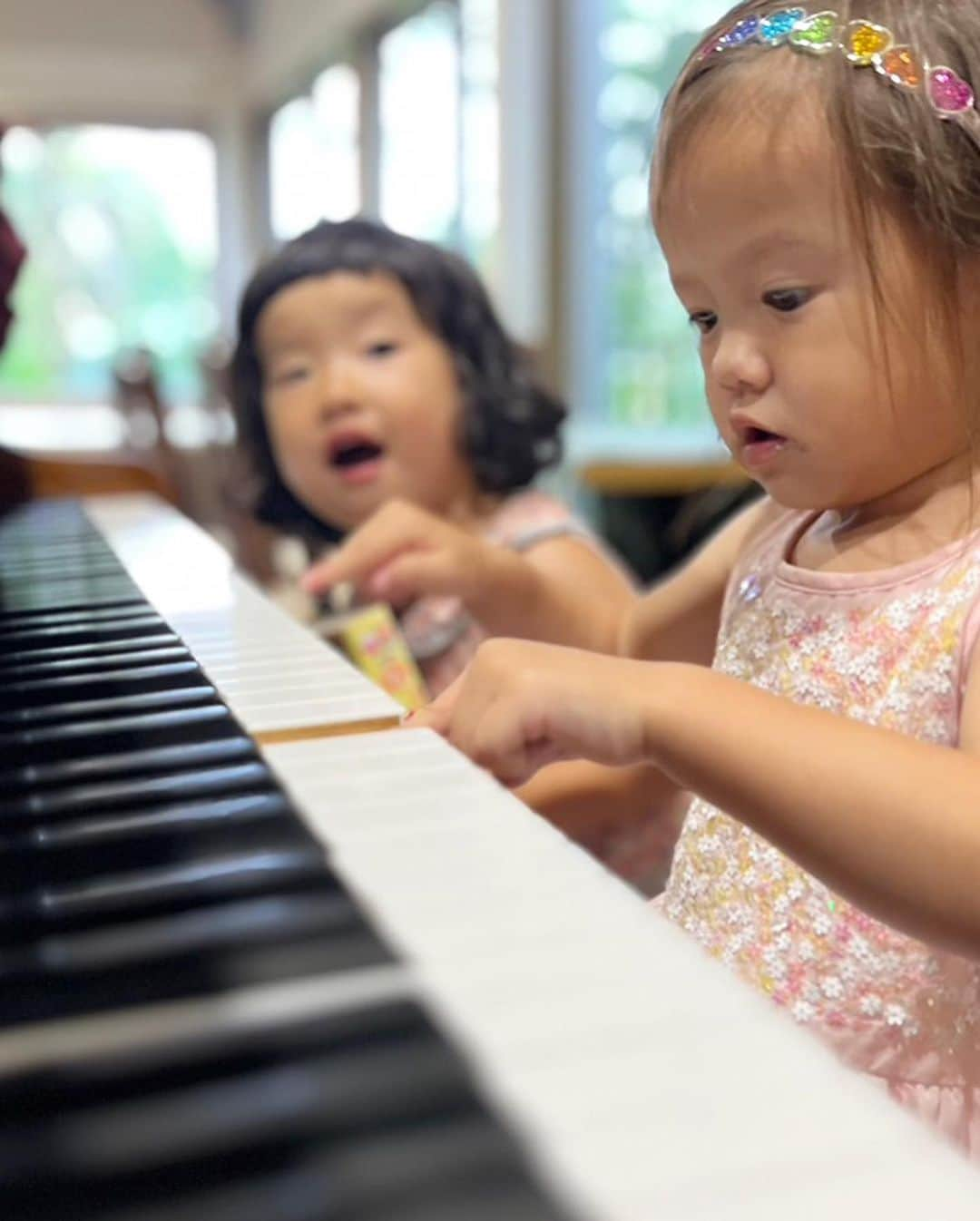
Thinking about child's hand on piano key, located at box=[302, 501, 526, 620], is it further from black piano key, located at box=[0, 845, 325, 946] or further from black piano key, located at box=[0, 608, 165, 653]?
black piano key, located at box=[0, 845, 325, 946]

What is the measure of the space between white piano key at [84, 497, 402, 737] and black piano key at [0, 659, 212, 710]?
2 centimetres

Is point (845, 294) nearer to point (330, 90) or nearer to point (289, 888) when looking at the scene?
point (289, 888)

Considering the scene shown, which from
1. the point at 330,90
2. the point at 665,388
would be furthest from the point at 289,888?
the point at 330,90

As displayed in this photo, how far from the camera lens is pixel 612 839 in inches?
52.0

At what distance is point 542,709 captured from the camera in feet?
1.78

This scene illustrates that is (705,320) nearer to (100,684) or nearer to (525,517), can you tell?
(100,684)

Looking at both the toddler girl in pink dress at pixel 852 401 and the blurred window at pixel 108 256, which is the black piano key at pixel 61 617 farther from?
the blurred window at pixel 108 256

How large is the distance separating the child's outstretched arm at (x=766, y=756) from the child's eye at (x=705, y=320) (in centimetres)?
25

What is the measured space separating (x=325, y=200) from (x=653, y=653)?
6.27 metres

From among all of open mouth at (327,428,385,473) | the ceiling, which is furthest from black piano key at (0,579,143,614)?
the ceiling

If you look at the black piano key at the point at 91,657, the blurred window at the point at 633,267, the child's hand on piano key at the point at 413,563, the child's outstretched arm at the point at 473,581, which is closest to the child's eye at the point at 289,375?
the child's outstretched arm at the point at 473,581

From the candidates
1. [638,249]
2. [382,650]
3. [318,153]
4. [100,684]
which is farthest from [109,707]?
[318,153]

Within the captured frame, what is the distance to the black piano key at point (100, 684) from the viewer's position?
58cm

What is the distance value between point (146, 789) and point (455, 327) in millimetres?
1247
